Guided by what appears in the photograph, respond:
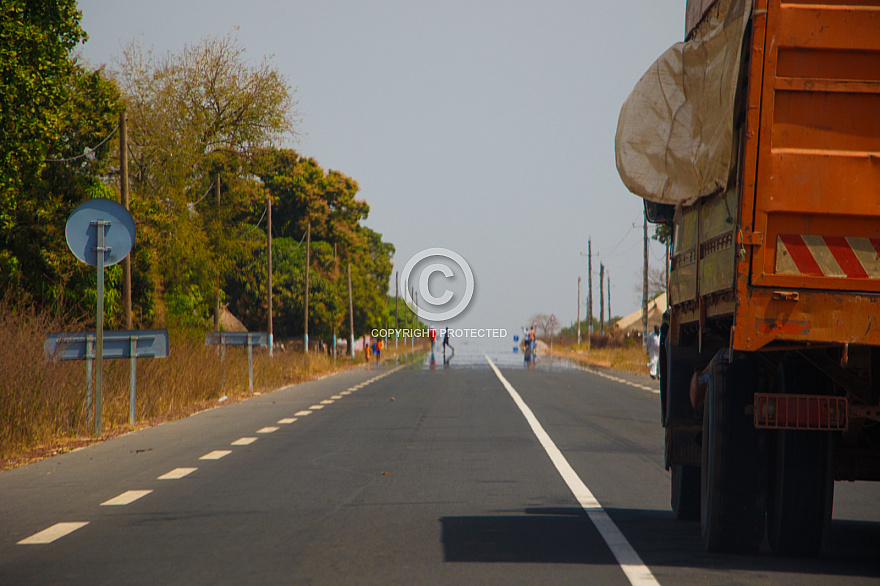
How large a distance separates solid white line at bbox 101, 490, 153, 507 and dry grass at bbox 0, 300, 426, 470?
8.69 feet

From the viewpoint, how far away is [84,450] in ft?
42.7

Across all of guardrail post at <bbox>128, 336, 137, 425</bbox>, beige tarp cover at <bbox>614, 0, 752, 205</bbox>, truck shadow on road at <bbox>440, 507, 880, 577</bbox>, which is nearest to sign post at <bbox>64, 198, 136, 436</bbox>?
guardrail post at <bbox>128, 336, 137, 425</bbox>

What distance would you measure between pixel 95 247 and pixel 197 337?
12121mm

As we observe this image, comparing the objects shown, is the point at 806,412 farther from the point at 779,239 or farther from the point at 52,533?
the point at 52,533

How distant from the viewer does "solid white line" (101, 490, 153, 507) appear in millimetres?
8891

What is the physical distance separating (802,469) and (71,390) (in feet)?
37.9

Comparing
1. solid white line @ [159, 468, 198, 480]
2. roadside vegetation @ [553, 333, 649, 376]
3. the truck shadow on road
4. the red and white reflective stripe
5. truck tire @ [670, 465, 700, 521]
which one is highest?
the red and white reflective stripe

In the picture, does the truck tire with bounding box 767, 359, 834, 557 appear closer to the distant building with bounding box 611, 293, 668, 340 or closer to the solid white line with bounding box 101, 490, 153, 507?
the solid white line with bounding box 101, 490, 153, 507

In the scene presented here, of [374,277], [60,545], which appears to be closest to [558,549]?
[60,545]

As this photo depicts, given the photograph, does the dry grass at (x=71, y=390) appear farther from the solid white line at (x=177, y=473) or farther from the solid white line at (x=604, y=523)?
the solid white line at (x=604, y=523)

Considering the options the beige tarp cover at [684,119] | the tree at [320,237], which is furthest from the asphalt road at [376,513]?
the tree at [320,237]

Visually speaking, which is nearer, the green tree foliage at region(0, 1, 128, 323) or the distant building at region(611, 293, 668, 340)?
the green tree foliage at region(0, 1, 128, 323)

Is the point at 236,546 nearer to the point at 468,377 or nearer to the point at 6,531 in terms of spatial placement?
the point at 6,531

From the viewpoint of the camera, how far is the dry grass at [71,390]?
13188mm
